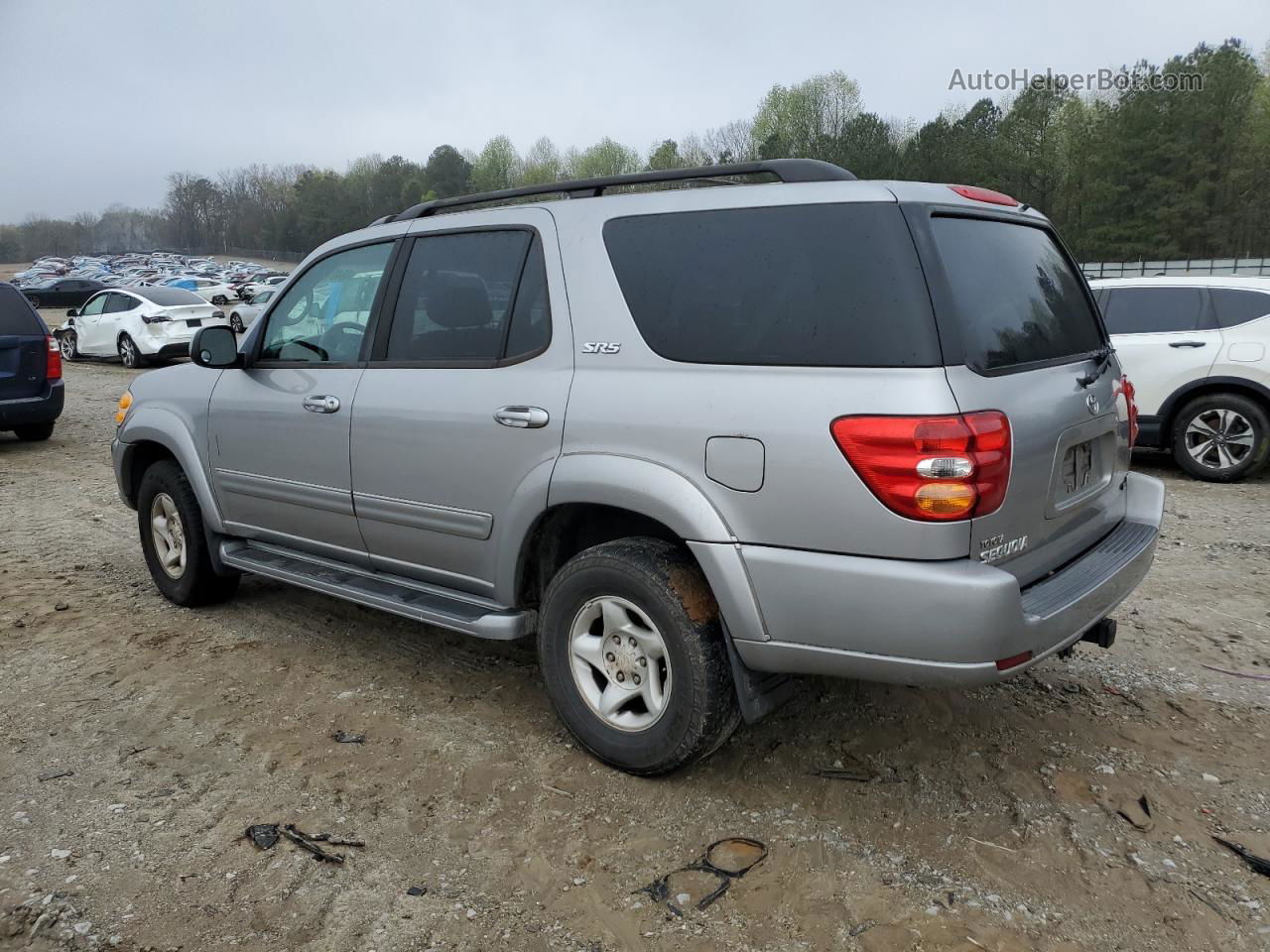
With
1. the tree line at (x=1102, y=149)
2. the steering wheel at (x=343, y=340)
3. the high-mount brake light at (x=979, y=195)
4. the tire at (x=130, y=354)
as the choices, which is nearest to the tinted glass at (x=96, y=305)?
the tire at (x=130, y=354)

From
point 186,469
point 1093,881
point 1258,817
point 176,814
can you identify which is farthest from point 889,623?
point 186,469

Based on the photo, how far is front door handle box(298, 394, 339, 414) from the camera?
13.9ft

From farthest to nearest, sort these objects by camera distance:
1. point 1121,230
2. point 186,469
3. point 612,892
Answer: point 1121,230, point 186,469, point 612,892

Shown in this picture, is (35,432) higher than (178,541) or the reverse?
the reverse

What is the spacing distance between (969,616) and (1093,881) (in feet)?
2.97

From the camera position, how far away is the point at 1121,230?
2180 inches

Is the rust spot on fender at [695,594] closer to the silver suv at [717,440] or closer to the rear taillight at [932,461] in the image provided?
the silver suv at [717,440]

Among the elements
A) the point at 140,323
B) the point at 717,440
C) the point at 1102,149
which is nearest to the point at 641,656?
the point at 717,440

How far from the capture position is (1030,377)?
306 centimetres

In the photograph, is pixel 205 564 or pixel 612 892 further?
pixel 205 564

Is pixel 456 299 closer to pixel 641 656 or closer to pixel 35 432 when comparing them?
pixel 641 656

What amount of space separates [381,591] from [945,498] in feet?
7.96

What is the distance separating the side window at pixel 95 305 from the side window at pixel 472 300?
753 inches

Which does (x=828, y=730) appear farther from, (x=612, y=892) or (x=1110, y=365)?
(x=1110, y=365)
